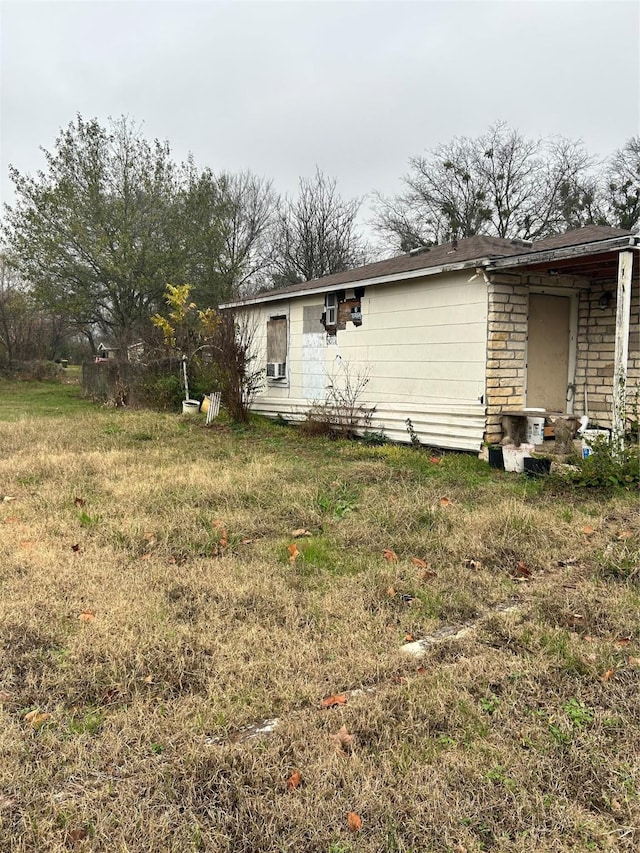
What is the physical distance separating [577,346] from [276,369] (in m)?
5.85

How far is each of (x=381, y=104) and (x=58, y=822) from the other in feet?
70.3

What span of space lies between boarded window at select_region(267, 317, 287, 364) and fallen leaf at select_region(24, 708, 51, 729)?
979 cm

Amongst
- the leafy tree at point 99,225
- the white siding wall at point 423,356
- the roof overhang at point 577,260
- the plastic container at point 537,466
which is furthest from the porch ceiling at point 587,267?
the leafy tree at point 99,225

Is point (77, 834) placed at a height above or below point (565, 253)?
below

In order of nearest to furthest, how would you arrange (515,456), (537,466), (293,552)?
(293,552) < (537,466) < (515,456)

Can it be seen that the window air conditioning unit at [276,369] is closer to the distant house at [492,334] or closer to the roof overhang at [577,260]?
the distant house at [492,334]

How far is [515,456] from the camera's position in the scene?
22.6 feet

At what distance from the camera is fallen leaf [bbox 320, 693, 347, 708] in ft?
7.62

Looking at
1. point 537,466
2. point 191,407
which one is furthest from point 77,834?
point 191,407

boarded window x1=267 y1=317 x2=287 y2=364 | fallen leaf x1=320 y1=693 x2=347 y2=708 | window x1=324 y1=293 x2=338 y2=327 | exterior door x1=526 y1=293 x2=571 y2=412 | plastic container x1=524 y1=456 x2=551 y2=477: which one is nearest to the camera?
fallen leaf x1=320 y1=693 x2=347 y2=708

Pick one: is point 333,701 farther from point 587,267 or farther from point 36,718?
point 587,267

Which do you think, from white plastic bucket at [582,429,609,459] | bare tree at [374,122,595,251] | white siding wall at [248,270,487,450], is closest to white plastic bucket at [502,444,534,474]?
white plastic bucket at [582,429,609,459]

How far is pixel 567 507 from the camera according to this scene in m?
5.20

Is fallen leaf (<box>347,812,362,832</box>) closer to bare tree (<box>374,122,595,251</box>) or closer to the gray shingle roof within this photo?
the gray shingle roof
